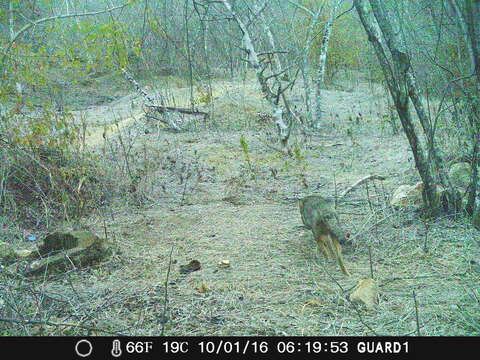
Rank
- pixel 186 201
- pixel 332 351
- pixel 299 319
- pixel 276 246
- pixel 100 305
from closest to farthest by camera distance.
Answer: pixel 332 351 < pixel 299 319 < pixel 100 305 < pixel 276 246 < pixel 186 201

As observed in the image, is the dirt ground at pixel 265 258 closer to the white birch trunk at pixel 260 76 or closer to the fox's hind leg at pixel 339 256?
the fox's hind leg at pixel 339 256

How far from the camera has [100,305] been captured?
3.04 metres

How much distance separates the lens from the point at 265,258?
371 cm

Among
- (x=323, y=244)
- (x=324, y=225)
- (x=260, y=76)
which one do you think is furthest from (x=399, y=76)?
(x=260, y=76)

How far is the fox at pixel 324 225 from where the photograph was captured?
3618 millimetres

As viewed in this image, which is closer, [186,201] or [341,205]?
[341,205]

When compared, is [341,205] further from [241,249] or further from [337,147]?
[337,147]

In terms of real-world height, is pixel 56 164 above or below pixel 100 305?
above

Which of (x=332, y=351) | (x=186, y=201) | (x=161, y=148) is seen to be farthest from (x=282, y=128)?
(x=332, y=351)

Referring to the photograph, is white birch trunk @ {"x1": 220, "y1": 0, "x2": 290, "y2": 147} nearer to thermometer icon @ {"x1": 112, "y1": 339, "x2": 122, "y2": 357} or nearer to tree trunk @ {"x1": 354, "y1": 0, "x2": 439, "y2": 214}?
tree trunk @ {"x1": 354, "y1": 0, "x2": 439, "y2": 214}

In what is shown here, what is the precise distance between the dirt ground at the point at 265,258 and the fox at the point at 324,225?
85mm

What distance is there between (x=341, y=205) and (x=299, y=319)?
223 centimetres

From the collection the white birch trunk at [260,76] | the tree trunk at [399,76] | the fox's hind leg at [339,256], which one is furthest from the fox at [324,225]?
the white birch trunk at [260,76]

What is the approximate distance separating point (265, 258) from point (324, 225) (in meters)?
0.49
